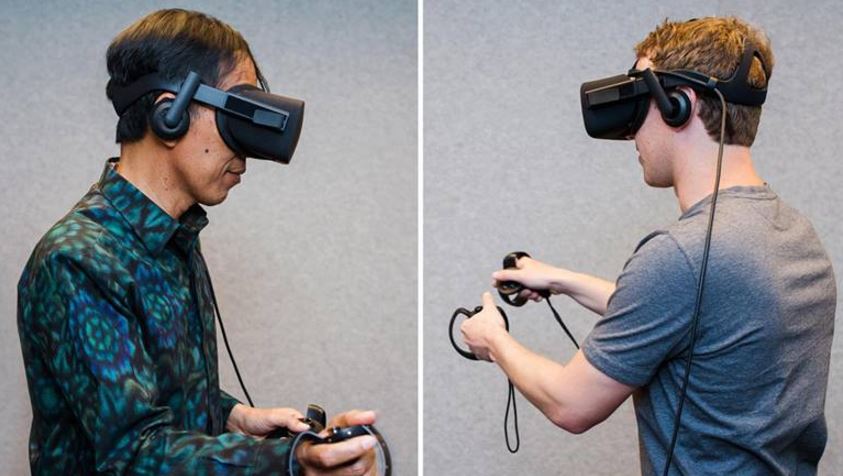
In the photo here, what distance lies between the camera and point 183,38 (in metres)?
1.26

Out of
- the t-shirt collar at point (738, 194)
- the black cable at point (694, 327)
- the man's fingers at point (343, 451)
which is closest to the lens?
the man's fingers at point (343, 451)

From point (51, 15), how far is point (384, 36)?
1.02 m

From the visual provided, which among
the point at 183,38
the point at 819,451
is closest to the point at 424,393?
the point at 819,451

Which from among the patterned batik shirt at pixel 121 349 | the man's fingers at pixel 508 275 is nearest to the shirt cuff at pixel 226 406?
the patterned batik shirt at pixel 121 349

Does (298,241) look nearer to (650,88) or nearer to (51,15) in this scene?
(51,15)

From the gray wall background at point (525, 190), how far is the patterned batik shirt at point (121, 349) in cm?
127

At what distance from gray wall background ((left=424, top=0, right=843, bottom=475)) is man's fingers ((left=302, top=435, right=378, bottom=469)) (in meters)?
1.54

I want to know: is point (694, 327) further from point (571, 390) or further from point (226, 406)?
point (226, 406)

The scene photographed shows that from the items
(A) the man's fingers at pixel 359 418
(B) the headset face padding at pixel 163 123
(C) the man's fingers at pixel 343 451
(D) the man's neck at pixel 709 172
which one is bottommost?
(C) the man's fingers at pixel 343 451

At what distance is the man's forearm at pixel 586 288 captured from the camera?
1.76m

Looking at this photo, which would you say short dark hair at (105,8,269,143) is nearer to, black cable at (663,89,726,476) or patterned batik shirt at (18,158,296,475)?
patterned batik shirt at (18,158,296,475)

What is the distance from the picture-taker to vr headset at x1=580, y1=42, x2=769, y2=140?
1.36 meters

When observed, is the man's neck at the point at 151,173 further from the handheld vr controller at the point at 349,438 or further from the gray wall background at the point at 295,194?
the gray wall background at the point at 295,194

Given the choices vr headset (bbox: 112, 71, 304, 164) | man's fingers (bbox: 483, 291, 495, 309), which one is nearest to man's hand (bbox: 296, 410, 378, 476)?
vr headset (bbox: 112, 71, 304, 164)
